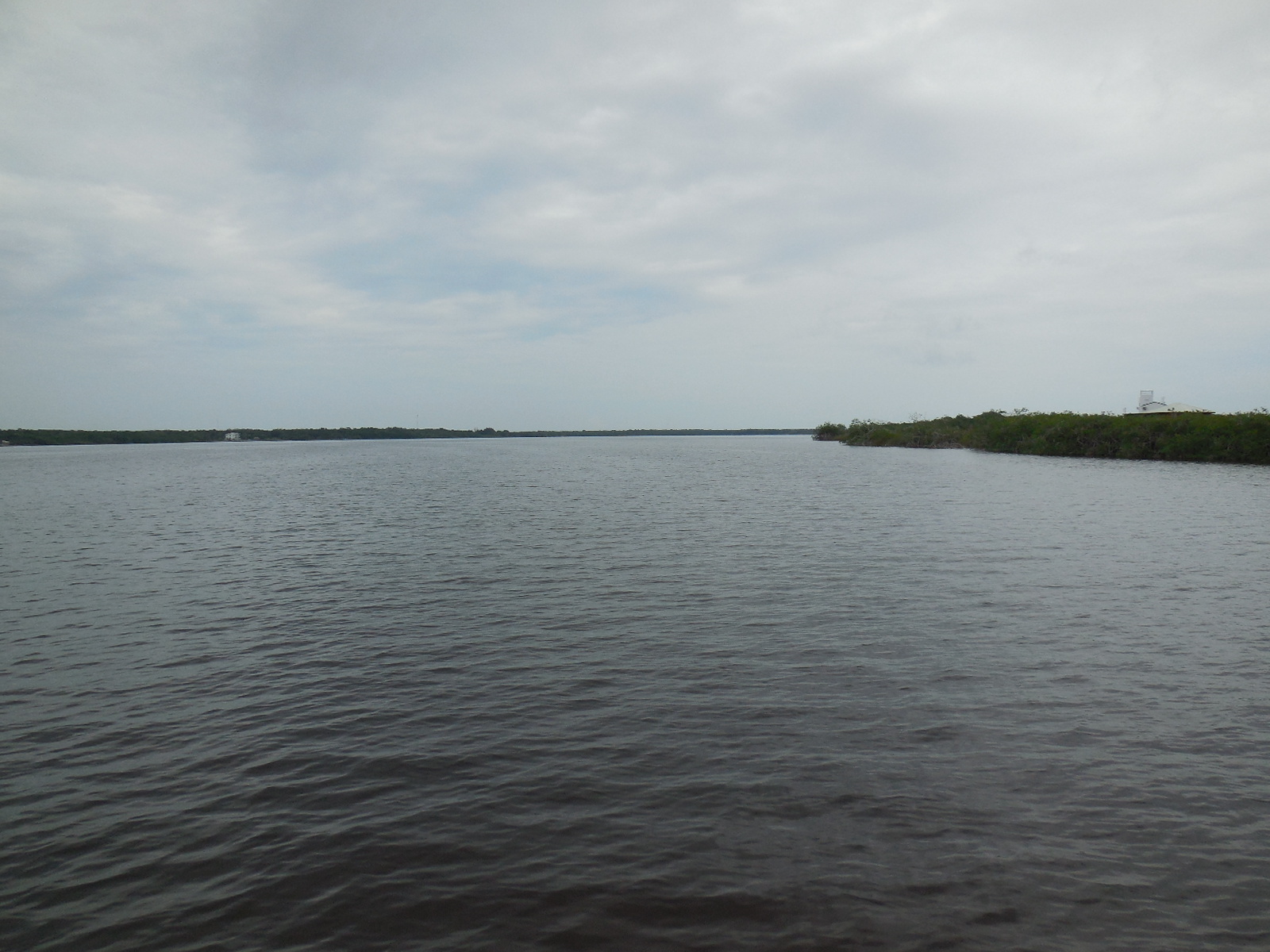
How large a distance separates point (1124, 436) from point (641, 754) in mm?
106247

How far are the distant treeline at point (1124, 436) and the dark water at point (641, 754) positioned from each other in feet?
Result: 234

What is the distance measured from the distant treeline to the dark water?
71271mm

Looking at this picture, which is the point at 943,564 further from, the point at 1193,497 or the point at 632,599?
the point at 1193,497

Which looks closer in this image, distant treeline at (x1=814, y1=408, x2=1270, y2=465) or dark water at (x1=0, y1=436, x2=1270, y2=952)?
dark water at (x1=0, y1=436, x2=1270, y2=952)

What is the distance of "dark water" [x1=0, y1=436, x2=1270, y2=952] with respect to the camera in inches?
316

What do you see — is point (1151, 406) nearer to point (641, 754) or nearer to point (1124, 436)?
point (1124, 436)

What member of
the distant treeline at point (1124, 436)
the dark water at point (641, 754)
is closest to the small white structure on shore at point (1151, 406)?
the distant treeline at point (1124, 436)

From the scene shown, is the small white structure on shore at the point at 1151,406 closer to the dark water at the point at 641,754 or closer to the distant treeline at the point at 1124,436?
the distant treeline at the point at 1124,436

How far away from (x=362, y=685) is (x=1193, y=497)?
173 feet

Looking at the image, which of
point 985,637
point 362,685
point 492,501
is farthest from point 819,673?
point 492,501

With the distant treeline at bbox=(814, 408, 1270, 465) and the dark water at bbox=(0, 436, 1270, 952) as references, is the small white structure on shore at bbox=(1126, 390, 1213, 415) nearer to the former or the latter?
the distant treeline at bbox=(814, 408, 1270, 465)

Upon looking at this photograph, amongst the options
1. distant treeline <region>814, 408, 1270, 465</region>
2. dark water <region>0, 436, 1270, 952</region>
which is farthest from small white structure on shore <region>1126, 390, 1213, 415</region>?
dark water <region>0, 436, 1270, 952</region>

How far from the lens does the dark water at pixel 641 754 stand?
8023mm

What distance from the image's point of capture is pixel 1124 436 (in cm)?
9712
